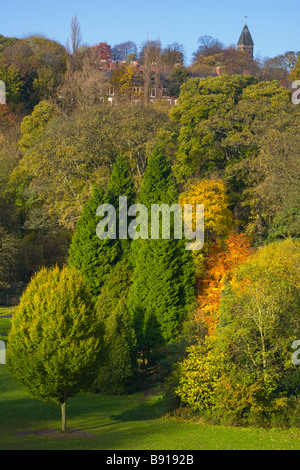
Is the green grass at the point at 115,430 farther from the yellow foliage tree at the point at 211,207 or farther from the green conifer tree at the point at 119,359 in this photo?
the yellow foliage tree at the point at 211,207

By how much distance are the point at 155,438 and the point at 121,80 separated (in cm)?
7678

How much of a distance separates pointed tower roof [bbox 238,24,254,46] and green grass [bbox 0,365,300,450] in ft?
481

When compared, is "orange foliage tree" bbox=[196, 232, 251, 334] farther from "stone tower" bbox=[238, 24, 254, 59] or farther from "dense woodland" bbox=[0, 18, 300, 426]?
"stone tower" bbox=[238, 24, 254, 59]

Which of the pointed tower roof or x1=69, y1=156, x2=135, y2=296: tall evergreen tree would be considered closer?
x1=69, y1=156, x2=135, y2=296: tall evergreen tree

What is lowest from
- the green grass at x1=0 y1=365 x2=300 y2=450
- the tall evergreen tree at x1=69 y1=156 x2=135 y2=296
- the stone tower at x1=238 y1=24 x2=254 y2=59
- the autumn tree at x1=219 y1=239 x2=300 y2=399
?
the green grass at x1=0 y1=365 x2=300 y2=450

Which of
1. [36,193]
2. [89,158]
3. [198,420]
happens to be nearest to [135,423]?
[198,420]

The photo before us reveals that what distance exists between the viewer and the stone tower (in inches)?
6638

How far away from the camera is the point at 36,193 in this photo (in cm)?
5812

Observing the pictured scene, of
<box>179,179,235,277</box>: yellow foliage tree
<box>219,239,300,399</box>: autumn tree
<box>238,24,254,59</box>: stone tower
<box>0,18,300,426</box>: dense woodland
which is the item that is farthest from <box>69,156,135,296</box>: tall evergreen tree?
<box>238,24,254,59</box>: stone tower

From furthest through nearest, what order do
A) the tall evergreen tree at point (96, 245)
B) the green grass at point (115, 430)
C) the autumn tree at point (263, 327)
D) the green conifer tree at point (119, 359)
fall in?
the tall evergreen tree at point (96, 245), the green conifer tree at point (119, 359), the autumn tree at point (263, 327), the green grass at point (115, 430)

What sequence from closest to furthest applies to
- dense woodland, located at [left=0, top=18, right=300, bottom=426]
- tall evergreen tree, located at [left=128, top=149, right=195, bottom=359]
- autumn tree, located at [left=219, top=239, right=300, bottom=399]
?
autumn tree, located at [left=219, top=239, right=300, bottom=399]
dense woodland, located at [left=0, top=18, right=300, bottom=426]
tall evergreen tree, located at [left=128, top=149, right=195, bottom=359]

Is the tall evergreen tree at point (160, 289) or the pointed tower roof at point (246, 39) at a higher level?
the pointed tower roof at point (246, 39)

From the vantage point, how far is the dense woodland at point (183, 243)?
2670 cm

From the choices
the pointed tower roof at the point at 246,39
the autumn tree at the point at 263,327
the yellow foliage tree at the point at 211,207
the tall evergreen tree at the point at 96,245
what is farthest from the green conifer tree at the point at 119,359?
the pointed tower roof at the point at 246,39
